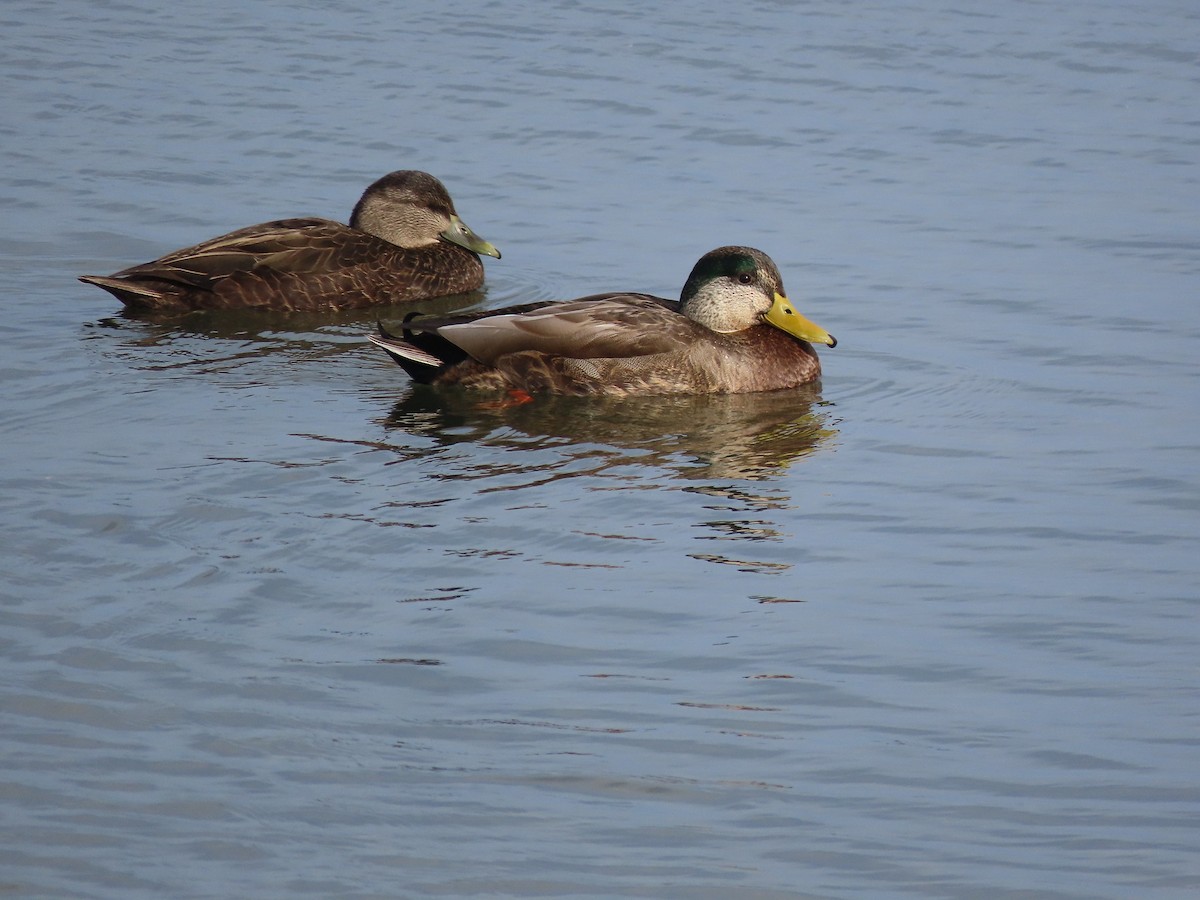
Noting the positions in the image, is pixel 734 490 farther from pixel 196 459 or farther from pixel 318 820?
pixel 318 820

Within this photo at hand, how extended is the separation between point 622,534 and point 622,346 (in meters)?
2.67

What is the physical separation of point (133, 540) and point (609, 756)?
2.71 metres

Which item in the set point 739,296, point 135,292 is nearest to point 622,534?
point 739,296

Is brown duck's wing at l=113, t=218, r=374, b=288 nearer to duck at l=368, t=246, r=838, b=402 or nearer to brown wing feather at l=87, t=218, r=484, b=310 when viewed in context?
brown wing feather at l=87, t=218, r=484, b=310

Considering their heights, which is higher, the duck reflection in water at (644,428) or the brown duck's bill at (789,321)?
the brown duck's bill at (789,321)

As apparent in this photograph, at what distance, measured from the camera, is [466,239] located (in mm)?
13930

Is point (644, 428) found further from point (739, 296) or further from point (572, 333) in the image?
point (739, 296)

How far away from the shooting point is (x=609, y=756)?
618cm

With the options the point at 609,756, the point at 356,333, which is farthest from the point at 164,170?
the point at 609,756

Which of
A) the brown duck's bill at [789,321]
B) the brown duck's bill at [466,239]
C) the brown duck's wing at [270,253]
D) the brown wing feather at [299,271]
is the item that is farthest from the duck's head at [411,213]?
the brown duck's bill at [789,321]

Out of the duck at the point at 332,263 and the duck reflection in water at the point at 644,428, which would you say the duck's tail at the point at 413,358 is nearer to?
the duck reflection in water at the point at 644,428

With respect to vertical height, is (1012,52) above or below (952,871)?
above

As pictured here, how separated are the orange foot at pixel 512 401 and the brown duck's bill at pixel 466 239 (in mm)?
3001

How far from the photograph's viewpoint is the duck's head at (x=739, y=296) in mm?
11422
